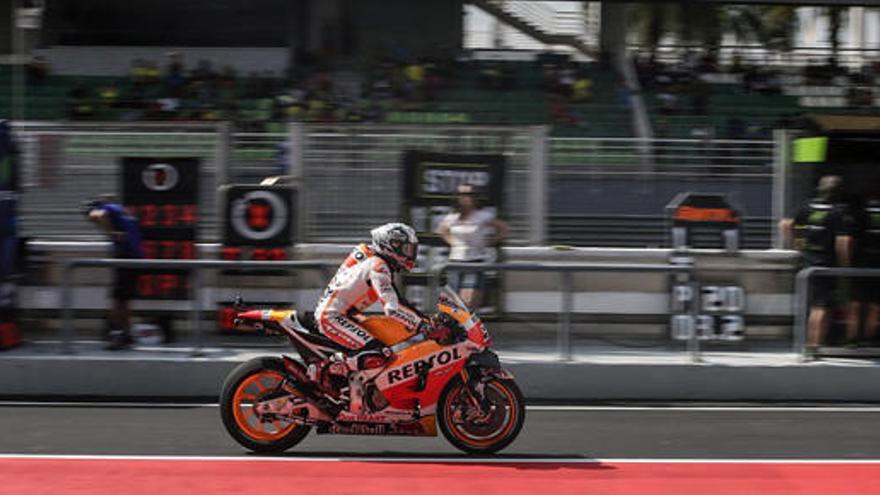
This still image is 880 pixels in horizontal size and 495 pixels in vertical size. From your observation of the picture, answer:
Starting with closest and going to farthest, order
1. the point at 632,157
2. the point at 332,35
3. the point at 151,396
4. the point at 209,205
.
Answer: the point at 151,396 < the point at 209,205 < the point at 632,157 < the point at 332,35

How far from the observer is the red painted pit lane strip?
7859mm

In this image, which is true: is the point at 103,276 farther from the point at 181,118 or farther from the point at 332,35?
the point at 332,35

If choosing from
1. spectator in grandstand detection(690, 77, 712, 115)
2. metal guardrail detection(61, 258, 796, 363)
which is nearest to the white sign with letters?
metal guardrail detection(61, 258, 796, 363)

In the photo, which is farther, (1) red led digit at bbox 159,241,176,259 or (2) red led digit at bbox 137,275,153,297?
(1) red led digit at bbox 159,241,176,259

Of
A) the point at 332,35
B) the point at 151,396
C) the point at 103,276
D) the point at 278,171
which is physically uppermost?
the point at 332,35

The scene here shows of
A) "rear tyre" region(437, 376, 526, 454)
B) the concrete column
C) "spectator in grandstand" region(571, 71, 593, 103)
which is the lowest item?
"rear tyre" region(437, 376, 526, 454)

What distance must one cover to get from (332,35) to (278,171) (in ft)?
48.2

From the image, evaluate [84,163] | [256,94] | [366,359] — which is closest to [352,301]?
[366,359]

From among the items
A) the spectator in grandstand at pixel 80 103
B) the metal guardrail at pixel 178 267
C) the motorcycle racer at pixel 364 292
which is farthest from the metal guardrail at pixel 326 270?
the spectator in grandstand at pixel 80 103

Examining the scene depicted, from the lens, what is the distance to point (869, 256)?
13094 millimetres

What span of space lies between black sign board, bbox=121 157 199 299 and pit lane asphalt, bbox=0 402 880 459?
113 inches

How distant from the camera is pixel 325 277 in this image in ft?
38.7

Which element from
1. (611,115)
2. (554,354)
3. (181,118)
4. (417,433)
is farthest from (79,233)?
(611,115)

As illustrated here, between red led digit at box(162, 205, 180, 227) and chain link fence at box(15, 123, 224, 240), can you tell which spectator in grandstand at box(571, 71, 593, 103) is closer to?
chain link fence at box(15, 123, 224, 240)
